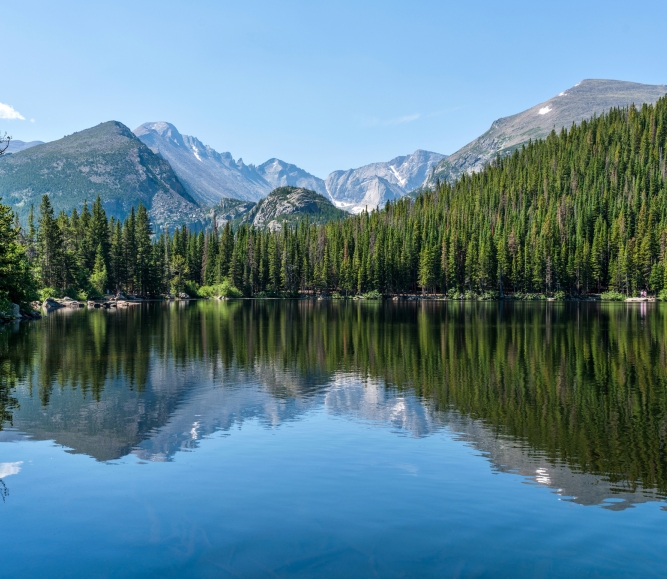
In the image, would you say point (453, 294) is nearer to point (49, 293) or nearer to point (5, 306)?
point (49, 293)

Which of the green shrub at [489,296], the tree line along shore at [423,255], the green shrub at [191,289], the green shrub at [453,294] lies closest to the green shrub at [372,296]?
the tree line along shore at [423,255]

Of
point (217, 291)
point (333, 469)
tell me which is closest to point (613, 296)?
point (217, 291)

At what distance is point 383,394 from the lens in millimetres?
26453

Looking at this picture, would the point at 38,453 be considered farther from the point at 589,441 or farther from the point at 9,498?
the point at 589,441

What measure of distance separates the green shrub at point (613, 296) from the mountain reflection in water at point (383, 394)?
351 feet

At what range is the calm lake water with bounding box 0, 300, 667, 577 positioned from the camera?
35.2 ft

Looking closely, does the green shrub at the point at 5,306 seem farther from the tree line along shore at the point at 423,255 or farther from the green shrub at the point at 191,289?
the green shrub at the point at 191,289

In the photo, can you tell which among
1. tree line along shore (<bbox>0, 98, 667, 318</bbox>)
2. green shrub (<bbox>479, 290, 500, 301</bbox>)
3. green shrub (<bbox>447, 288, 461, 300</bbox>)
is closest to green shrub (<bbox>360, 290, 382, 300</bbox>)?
tree line along shore (<bbox>0, 98, 667, 318</bbox>)

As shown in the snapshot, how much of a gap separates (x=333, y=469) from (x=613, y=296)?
152184 mm

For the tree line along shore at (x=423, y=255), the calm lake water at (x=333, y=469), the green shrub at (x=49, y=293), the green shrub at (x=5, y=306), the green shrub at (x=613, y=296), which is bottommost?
the calm lake water at (x=333, y=469)

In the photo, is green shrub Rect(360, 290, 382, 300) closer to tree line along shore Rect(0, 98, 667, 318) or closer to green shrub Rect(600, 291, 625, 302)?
tree line along shore Rect(0, 98, 667, 318)

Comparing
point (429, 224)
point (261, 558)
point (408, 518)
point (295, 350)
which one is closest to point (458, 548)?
point (408, 518)

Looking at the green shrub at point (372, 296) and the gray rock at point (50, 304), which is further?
the green shrub at point (372, 296)

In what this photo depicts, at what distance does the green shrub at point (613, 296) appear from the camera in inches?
5748
